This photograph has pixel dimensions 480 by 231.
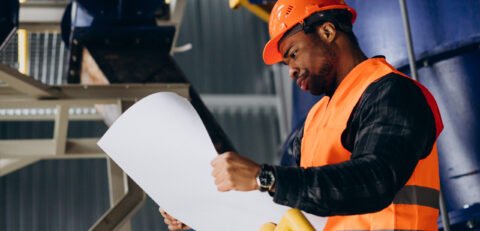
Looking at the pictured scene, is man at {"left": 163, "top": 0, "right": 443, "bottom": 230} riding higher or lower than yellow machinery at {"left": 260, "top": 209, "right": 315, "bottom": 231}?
higher

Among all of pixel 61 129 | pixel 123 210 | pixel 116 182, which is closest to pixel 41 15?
pixel 61 129

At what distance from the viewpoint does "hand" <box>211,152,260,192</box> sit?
1.56 m

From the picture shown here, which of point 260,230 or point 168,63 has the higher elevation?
point 260,230

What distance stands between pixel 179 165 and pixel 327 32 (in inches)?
20.8

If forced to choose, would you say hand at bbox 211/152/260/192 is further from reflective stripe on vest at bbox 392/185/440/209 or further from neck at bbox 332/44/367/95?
neck at bbox 332/44/367/95

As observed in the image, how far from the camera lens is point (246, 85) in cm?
1284

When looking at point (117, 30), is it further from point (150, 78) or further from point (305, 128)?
point (305, 128)

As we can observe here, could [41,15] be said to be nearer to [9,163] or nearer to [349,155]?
[9,163]

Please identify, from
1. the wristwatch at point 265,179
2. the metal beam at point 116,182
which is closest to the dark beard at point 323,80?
the wristwatch at point 265,179

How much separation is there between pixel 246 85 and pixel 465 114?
928 centimetres

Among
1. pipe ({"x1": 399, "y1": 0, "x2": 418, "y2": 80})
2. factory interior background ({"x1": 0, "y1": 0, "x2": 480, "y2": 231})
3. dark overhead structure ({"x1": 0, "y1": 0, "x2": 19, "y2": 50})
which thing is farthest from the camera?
dark overhead structure ({"x1": 0, "y1": 0, "x2": 19, "y2": 50})

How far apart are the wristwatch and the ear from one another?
0.53 meters

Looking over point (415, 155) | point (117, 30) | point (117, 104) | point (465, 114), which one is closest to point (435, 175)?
point (415, 155)

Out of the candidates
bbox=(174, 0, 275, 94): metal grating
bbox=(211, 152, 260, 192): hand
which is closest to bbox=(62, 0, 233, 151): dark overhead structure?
bbox=(211, 152, 260, 192): hand
